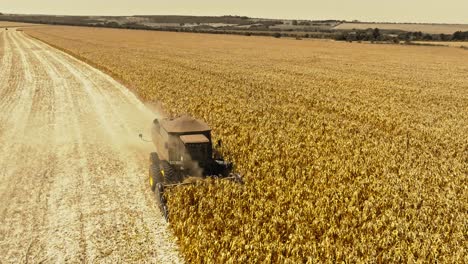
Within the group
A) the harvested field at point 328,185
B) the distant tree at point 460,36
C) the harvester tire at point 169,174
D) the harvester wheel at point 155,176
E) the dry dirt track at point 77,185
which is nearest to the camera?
the harvested field at point 328,185

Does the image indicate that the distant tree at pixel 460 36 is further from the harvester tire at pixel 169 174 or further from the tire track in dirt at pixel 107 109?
the harvester tire at pixel 169 174

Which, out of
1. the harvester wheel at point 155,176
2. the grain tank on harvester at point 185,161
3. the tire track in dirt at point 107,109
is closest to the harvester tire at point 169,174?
the grain tank on harvester at point 185,161

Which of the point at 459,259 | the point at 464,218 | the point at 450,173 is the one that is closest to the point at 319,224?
the point at 459,259

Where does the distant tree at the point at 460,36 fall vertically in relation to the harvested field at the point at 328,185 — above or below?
above

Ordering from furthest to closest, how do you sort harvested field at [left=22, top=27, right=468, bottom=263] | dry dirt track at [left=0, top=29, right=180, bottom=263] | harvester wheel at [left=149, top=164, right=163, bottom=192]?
harvester wheel at [left=149, top=164, right=163, bottom=192], dry dirt track at [left=0, top=29, right=180, bottom=263], harvested field at [left=22, top=27, right=468, bottom=263]

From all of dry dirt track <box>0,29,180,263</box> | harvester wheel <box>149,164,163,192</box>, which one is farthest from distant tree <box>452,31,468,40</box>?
harvester wheel <box>149,164,163,192</box>

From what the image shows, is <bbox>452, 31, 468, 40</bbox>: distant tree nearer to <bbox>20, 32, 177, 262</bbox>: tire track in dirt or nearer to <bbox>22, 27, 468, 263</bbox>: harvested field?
<bbox>22, 27, 468, 263</bbox>: harvested field

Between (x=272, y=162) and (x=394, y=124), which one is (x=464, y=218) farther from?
(x=394, y=124)
